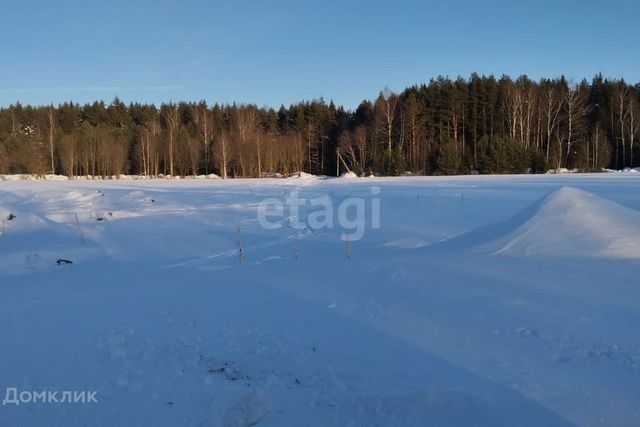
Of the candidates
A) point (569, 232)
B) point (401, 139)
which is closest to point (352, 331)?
point (569, 232)

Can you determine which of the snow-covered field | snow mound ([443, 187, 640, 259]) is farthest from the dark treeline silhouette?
the snow-covered field

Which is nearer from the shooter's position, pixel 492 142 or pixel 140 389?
pixel 140 389

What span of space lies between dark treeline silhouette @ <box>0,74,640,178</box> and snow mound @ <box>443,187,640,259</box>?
32804 millimetres

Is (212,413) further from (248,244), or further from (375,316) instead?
(248,244)

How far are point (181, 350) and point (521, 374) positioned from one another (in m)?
3.16

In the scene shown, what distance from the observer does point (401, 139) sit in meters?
49.5

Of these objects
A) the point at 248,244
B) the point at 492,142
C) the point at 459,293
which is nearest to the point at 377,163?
the point at 492,142

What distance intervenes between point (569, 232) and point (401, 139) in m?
42.1

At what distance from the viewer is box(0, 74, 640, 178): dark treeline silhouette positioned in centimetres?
4491


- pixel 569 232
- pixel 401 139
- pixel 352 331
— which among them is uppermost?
pixel 401 139

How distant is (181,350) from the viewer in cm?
494

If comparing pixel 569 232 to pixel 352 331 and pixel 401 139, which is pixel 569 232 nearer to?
pixel 352 331

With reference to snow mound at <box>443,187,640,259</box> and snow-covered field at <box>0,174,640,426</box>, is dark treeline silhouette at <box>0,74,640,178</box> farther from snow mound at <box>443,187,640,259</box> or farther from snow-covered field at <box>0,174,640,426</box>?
snow-covered field at <box>0,174,640,426</box>

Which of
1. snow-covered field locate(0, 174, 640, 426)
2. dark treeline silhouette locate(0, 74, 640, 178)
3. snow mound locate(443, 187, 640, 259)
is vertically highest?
dark treeline silhouette locate(0, 74, 640, 178)
